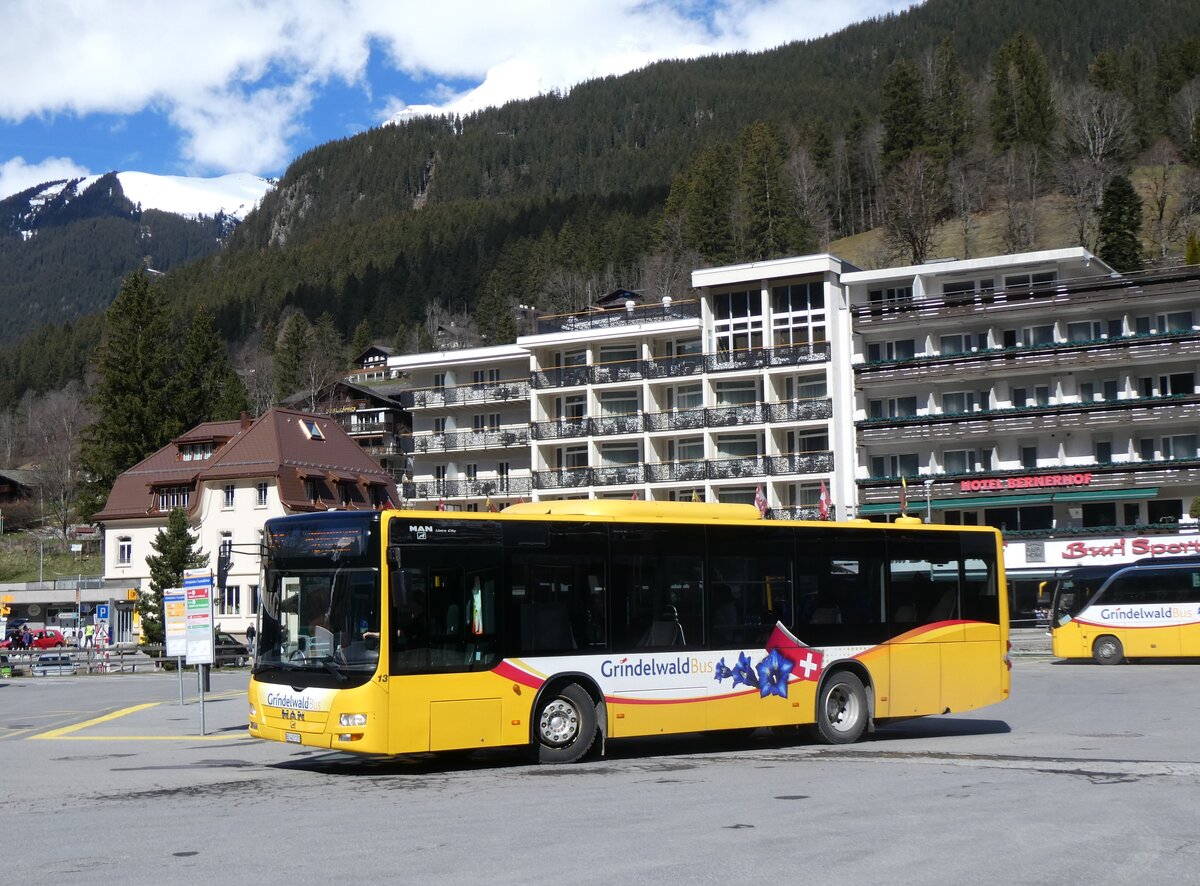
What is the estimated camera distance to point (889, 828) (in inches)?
444

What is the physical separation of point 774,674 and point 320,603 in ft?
20.3

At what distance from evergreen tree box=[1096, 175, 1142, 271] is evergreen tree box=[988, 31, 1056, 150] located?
31017mm

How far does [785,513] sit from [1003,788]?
57476 millimetres

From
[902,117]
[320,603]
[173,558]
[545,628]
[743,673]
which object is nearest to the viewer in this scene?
[320,603]

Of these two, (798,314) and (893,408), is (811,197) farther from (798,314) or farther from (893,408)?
(893,408)

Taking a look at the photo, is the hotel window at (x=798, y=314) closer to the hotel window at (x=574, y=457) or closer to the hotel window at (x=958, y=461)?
the hotel window at (x=958, y=461)

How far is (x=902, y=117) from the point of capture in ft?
464

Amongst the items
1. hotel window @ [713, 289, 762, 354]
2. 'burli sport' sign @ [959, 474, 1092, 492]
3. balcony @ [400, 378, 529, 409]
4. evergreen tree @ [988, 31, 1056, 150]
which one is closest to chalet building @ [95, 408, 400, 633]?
balcony @ [400, 378, 529, 409]

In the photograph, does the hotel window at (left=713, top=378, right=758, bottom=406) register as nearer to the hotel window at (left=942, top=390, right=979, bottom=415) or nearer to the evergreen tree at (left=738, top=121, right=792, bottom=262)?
the hotel window at (left=942, top=390, right=979, bottom=415)

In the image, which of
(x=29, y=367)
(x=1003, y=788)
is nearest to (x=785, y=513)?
(x=1003, y=788)

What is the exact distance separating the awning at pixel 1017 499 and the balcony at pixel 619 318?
17529mm

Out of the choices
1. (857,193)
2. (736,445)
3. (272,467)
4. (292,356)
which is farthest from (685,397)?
(292,356)

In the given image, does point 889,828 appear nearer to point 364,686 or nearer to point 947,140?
point 364,686

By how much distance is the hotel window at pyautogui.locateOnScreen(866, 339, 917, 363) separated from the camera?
70375 millimetres
